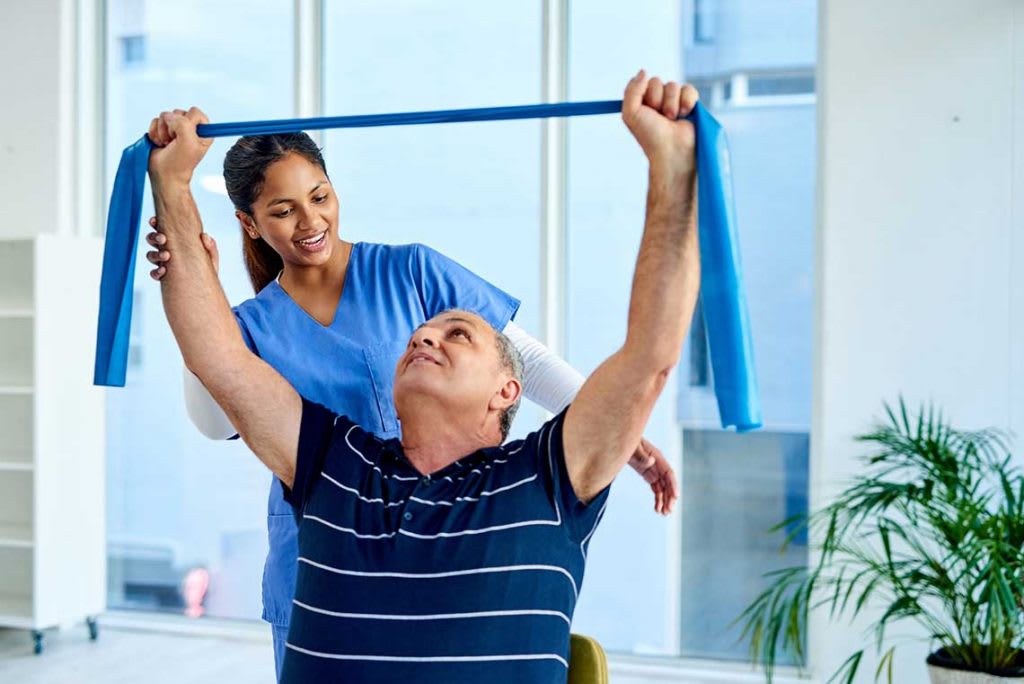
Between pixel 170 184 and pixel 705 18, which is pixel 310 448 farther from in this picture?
pixel 705 18

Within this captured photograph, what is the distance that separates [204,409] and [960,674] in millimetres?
2373

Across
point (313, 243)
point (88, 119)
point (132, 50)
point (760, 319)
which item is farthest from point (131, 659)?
point (313, 243)

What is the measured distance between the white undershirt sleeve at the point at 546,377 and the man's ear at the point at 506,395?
0.36 ft

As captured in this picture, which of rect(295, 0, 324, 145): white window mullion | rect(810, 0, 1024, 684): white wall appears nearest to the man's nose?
rect(810, 0, 1024, 684): white wall

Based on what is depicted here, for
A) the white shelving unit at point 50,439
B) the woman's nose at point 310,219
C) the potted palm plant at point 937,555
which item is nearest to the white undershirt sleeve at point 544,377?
the woman's nose at point 310,219

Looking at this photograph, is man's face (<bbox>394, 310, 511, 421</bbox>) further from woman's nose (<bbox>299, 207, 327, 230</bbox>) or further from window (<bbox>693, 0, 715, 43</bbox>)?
window (<bbox>693, 0, 715, 43</bbox>)

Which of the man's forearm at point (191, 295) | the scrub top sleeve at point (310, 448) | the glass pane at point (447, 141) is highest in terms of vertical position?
the glass pane at point (447, 141)

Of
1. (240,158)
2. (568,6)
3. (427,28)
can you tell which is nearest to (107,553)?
(427,28)

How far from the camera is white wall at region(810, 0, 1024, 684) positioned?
386 cm

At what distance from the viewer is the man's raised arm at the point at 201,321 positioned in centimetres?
167

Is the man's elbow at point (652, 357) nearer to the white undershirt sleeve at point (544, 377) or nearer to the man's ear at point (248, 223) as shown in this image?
the white undershirt sleeve at point (544, 377)

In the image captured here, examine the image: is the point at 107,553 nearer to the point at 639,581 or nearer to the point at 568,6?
the point at 639,581

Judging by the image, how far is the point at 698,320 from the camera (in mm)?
4395

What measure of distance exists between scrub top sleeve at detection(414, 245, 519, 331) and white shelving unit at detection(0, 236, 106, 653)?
3.03m
